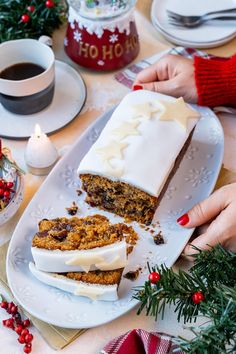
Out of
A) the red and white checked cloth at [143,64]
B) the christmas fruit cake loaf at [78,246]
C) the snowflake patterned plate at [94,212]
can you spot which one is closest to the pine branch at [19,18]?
the red and white checked cloth at [143,64]

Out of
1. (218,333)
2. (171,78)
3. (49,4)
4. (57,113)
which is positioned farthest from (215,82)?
(218,333)

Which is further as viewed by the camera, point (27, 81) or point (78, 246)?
point (27, 81)

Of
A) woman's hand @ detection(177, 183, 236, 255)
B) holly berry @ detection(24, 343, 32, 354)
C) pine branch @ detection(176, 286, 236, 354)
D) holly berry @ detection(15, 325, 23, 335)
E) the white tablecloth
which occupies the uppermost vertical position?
pine branch @ detection(176, 286, 236, 354)

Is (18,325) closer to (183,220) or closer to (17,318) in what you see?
(17,318)

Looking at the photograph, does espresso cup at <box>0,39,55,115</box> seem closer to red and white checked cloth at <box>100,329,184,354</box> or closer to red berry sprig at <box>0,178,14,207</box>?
red berry sprig at <box>0,178,14,207</box>

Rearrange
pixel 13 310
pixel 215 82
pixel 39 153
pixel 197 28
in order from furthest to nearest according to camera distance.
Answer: pixel 197 28, pixel 215 82, pixel 39 153, pixel 13 310

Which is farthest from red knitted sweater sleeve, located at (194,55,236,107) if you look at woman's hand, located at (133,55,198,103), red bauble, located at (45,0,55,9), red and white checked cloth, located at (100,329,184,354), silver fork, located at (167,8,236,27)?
red and white checked cloth, located at (100,329,184,354)

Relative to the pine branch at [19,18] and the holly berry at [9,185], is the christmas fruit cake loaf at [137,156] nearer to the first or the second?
the holly berry at [9,185]

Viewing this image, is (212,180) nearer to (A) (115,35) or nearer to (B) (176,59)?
(B) (176,59)
